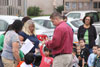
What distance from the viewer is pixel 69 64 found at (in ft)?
26.8

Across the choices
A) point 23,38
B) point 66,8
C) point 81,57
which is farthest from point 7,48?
point 66,8

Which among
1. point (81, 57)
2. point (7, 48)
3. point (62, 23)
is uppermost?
point (62, 23)

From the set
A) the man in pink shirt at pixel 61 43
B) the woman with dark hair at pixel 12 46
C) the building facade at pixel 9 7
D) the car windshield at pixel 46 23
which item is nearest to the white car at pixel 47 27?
the car windshield at pixel 46 23

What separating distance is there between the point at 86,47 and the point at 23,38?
2.49m

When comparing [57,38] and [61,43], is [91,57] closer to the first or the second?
[61,43]

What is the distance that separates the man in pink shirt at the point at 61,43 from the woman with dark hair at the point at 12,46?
80 cm

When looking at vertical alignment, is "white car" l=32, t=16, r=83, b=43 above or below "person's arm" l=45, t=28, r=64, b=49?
below

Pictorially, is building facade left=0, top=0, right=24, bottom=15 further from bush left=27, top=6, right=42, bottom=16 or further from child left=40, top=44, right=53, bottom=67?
bush left=27, top=6, right=42, bottom=16

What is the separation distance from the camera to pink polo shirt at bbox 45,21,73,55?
7803 mm

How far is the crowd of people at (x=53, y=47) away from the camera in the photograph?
7922mm

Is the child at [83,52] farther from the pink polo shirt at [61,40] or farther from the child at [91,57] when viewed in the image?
the pink polo shirt at [61,40]

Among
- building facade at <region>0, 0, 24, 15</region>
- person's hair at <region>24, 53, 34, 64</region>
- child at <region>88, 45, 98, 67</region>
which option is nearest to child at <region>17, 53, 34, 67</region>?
person's hair at <region>24, 53, 34, 64</region>

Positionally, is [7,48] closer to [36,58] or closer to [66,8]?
[36,58]

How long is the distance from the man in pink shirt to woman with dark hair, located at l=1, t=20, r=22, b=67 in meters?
0.80
